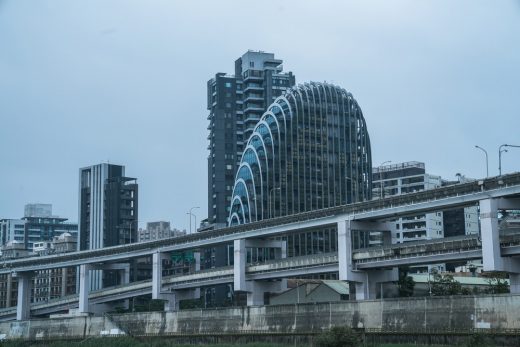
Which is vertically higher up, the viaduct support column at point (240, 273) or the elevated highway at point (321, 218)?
the elevated highway at point (321, 218)

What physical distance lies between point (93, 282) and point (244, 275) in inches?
3375

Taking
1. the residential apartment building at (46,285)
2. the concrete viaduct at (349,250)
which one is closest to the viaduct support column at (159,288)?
the concrete viaduct at (349,250)

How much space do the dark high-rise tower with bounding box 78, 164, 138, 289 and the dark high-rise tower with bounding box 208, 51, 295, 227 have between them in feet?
62.8

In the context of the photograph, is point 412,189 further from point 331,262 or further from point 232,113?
point 331,262

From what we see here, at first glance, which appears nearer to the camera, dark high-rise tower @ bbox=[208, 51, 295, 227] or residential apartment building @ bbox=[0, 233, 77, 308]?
residential apartment building @ bbox=[0, 233, 77, 308]

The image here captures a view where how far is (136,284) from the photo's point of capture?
4867 inches

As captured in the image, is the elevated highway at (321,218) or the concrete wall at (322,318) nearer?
the concrete wall at (322,318)

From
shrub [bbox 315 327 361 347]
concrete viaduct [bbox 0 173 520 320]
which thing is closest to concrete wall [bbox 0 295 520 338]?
shrub [bbox 315 327 361 347]

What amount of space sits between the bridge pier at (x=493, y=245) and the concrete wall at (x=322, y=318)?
1372cm

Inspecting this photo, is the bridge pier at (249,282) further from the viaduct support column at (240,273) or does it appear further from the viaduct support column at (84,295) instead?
the viaduct support column at (84,295)

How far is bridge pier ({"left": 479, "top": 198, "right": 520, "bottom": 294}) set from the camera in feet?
236

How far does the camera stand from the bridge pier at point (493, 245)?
2837 inches

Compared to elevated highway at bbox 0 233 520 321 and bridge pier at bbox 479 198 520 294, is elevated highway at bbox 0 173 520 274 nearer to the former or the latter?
bridge pier at bbox 479 198 520 294

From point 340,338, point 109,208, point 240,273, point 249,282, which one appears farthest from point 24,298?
point 340,338
